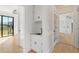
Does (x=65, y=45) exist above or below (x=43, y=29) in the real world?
below

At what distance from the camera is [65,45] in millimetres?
1482

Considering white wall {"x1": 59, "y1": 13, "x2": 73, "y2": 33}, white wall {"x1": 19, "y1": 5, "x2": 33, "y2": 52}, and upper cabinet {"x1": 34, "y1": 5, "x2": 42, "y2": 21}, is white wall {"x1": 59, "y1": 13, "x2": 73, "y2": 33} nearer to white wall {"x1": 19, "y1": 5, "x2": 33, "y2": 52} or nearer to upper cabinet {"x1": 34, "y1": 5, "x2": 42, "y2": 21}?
upper cabinet {"x1": 34, "y1": 5, "x2": 42, "y2": 21}

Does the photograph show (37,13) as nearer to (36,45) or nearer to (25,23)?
(25,23)

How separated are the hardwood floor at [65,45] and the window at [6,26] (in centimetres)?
62

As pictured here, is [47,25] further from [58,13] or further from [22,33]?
[22,33]

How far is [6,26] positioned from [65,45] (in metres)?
0.79

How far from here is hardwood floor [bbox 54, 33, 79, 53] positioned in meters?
1.48

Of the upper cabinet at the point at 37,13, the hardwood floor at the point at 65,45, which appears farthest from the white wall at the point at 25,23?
the hardwood floor at the point at 65,45

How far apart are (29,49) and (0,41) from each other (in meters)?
0.38

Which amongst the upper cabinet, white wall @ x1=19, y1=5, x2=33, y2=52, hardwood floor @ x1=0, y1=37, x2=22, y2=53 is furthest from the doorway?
hardwood floor @ x1=0, y1=37, x2=22, y2=53

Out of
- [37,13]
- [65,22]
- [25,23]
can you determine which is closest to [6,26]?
[25,23]

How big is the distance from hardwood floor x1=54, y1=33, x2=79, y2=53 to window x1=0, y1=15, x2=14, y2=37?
24.2 inches
